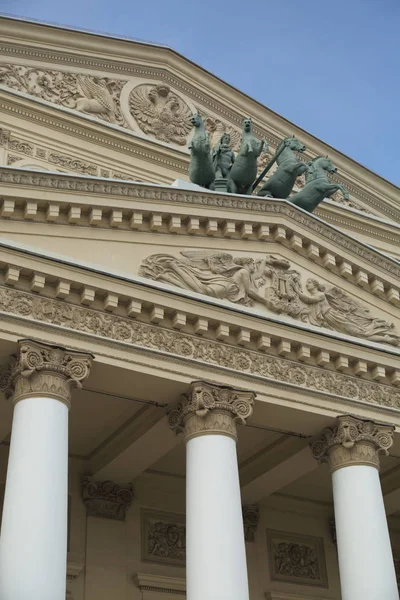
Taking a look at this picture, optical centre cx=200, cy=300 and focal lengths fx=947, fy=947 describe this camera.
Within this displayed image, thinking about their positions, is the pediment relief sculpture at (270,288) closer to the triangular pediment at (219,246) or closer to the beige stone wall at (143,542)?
the triangular pediment at (219,246)

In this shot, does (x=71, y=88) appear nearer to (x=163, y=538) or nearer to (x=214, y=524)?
(x=163, y=538)

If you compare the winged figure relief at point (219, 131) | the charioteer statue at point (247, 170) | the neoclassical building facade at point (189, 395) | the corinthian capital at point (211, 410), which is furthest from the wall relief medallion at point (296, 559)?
the winged figure relief at point (219, 131)

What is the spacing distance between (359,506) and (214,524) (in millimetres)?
2170

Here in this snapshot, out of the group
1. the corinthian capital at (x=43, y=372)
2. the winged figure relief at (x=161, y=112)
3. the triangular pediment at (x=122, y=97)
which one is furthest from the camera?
the winged figure relief at (x=161, y=112)

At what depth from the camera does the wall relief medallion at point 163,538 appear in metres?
13.9

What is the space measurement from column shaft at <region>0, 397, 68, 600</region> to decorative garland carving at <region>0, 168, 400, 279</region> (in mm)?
2866

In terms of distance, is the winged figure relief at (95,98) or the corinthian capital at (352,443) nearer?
the corinthian capital at (352,443)

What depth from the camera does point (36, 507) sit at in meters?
9.27

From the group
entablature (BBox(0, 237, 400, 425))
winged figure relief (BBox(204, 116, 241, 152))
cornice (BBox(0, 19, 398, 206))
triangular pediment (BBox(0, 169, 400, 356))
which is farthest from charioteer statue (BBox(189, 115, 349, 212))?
cornice (BBox(0, 19, 398, 206))

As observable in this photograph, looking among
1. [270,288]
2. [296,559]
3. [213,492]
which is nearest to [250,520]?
[296,559]

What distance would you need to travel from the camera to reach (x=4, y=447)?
44.0ft

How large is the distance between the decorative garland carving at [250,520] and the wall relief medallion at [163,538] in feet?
3.57

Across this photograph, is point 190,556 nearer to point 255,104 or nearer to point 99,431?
point 99,431

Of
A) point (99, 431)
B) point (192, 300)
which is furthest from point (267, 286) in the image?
point (99, 431)
